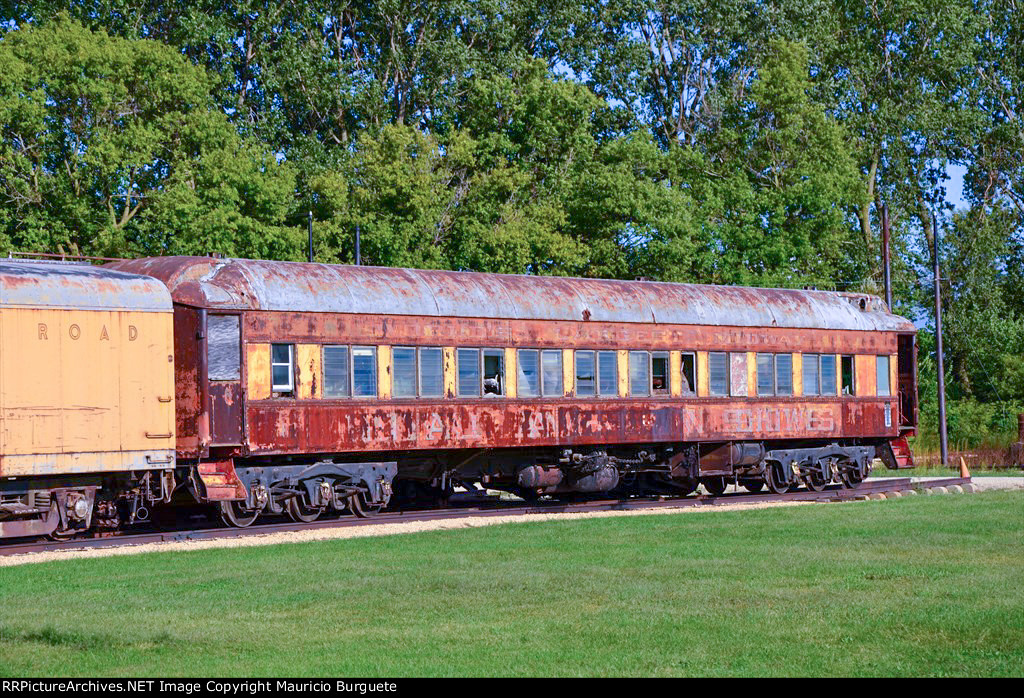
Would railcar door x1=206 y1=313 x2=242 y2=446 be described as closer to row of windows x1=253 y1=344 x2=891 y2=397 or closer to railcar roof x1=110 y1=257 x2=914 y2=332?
railcar roof x1=110 y1=257 x2=914 y2=332

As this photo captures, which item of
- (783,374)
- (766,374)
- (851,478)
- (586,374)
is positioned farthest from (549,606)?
(851,478)

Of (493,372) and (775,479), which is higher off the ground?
(493,372)

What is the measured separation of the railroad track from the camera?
66.3 ft

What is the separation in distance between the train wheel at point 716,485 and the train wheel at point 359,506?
834cm

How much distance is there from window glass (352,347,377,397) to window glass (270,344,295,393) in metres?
1.09

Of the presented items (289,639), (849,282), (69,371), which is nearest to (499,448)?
(69,371)

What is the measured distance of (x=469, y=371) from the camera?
24.3m

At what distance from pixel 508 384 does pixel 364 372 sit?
9.16 ft

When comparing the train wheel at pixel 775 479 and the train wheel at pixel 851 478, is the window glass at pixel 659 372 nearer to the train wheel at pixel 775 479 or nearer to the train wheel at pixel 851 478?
the train wheel at pixel 775 479

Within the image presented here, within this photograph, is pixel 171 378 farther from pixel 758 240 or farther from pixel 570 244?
pixel 758 240

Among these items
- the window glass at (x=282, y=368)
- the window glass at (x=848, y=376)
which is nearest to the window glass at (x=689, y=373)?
the window glass at (x=848, y=376)

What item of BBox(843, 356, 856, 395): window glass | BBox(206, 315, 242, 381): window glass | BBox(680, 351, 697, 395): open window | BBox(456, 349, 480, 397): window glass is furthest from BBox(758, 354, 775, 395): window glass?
BBox(206, 315, 242, 381): window glass

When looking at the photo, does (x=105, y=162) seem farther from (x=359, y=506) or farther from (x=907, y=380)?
(x=907, y=380)

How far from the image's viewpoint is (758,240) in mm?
47688
